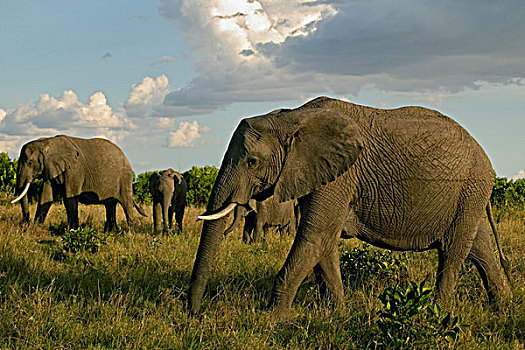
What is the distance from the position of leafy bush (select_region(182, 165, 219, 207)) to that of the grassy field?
11.6 meters

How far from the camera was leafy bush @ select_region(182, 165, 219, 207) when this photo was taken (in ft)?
69.2

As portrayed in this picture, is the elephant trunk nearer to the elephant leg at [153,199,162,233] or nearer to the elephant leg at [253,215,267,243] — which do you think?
the elephant leg at [253,215,267,243]

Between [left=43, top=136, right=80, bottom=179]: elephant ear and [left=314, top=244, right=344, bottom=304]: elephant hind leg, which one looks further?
[left=43, top=136, right=80, bottom=179]: elephant ear

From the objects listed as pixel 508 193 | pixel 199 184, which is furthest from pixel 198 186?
pixel 508 193

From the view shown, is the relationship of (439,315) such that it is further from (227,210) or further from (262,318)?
(227,210)

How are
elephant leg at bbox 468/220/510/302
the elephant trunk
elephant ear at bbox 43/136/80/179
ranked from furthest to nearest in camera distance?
elephant ear at bbox 43/136/80/179 < elephant leg at bbox 468/220/510/302 < the elephant trunk

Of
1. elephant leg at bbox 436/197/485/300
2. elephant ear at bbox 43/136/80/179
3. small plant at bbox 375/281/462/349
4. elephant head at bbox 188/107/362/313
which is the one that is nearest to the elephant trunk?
elephant head at bbox 188/107/362/313

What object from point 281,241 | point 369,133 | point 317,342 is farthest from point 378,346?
Answer: point 281,241

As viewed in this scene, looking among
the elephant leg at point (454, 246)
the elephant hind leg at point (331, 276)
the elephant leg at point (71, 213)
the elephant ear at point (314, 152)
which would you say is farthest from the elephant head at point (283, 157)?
the elephant leg at point (71, 213)

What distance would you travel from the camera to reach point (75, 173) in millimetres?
12711

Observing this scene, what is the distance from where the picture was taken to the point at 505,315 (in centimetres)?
650

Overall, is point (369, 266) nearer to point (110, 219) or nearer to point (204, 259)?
point (204, 259)

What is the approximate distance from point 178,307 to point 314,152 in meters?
2.33

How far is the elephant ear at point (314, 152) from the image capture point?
5664 millimetres
